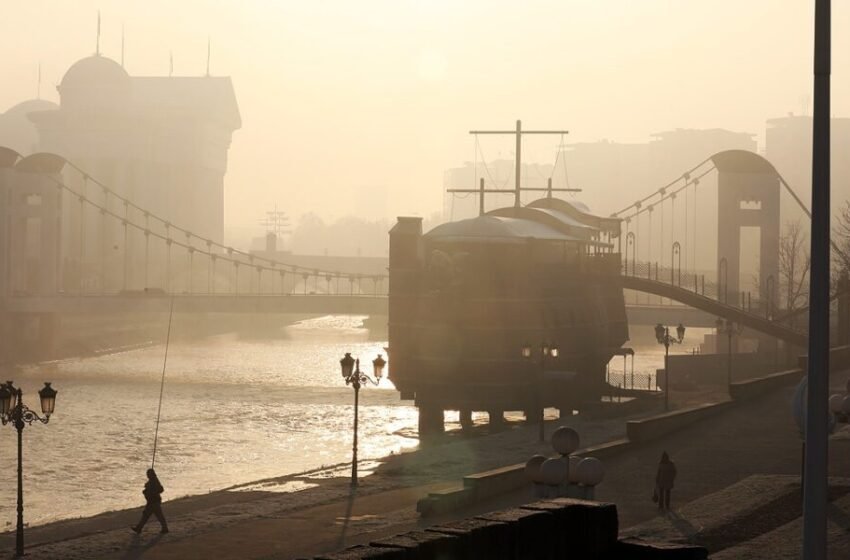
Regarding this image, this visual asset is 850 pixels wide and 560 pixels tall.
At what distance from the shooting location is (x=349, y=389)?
2815 inches

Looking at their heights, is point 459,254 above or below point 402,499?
above

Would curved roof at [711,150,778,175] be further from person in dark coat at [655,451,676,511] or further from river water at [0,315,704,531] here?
person in dark coat at [655,451,676,511]

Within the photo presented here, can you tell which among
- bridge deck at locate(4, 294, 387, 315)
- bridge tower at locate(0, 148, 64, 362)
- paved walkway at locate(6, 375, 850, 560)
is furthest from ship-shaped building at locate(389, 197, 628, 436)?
bridge tower at locate(0, 148, 64, 362)

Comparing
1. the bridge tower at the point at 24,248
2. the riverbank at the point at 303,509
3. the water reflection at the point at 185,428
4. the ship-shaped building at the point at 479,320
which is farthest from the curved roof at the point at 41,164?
the riverbank at the point at 303,509

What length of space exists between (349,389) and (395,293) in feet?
69.3

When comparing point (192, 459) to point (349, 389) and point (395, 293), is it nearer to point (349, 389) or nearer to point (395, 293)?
point (395, 293)

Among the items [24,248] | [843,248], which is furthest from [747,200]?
[24,248]

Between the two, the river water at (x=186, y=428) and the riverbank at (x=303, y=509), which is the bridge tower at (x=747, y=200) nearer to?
the river water at (x=186, y=428)

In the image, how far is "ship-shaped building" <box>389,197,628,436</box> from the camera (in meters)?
49.3

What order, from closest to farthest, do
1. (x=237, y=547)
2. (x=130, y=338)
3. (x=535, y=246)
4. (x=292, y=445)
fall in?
(x=237, y=547)
(x=292, y=445)
(x=535, y=246)
(x=130, y=338)

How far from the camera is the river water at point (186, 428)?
1550 inches

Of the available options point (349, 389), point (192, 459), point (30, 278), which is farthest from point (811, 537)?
point (30, 278)

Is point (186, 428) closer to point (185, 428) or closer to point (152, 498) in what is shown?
point (185, 428)

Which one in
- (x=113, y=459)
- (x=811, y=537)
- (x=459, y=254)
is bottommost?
(x=113, y=459)
